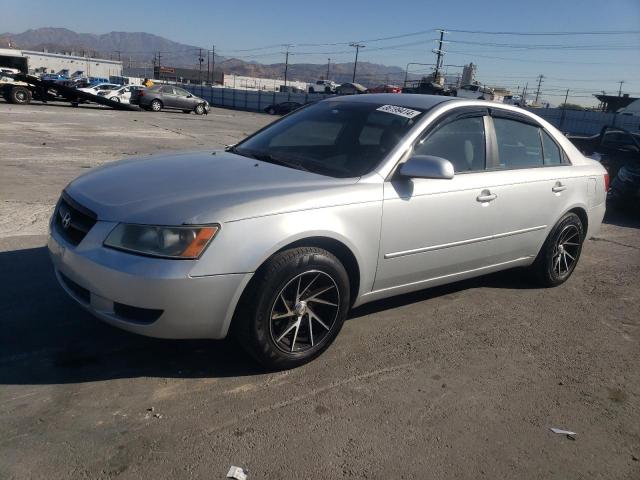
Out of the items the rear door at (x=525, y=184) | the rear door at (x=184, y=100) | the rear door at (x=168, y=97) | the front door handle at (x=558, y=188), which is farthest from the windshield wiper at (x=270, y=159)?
the rear door at (x=184, y=100)

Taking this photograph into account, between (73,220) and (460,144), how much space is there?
2701 mm

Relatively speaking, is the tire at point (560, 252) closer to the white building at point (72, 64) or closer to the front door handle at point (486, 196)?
the front door handle at point (486, 196)

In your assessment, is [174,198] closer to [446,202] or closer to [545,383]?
[446,202]

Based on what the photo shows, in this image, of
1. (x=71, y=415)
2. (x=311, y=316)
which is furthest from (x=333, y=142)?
(x=71, y=415)

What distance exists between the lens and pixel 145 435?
2592 mm

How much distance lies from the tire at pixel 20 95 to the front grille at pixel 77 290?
84.9ft

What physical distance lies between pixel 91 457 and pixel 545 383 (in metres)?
2.60

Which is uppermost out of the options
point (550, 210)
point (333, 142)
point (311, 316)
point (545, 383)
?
point (333, 142)

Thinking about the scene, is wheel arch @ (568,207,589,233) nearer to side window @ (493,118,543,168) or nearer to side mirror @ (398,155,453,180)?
side window @ (493,118,543,168)

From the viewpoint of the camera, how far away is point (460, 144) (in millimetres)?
4062

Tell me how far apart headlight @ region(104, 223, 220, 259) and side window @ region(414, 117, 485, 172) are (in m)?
1.67

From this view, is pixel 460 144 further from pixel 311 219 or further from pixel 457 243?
pixel 311 219

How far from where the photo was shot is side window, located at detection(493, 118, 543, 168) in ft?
14.3

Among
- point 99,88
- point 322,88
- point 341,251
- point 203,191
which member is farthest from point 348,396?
point 322,88
